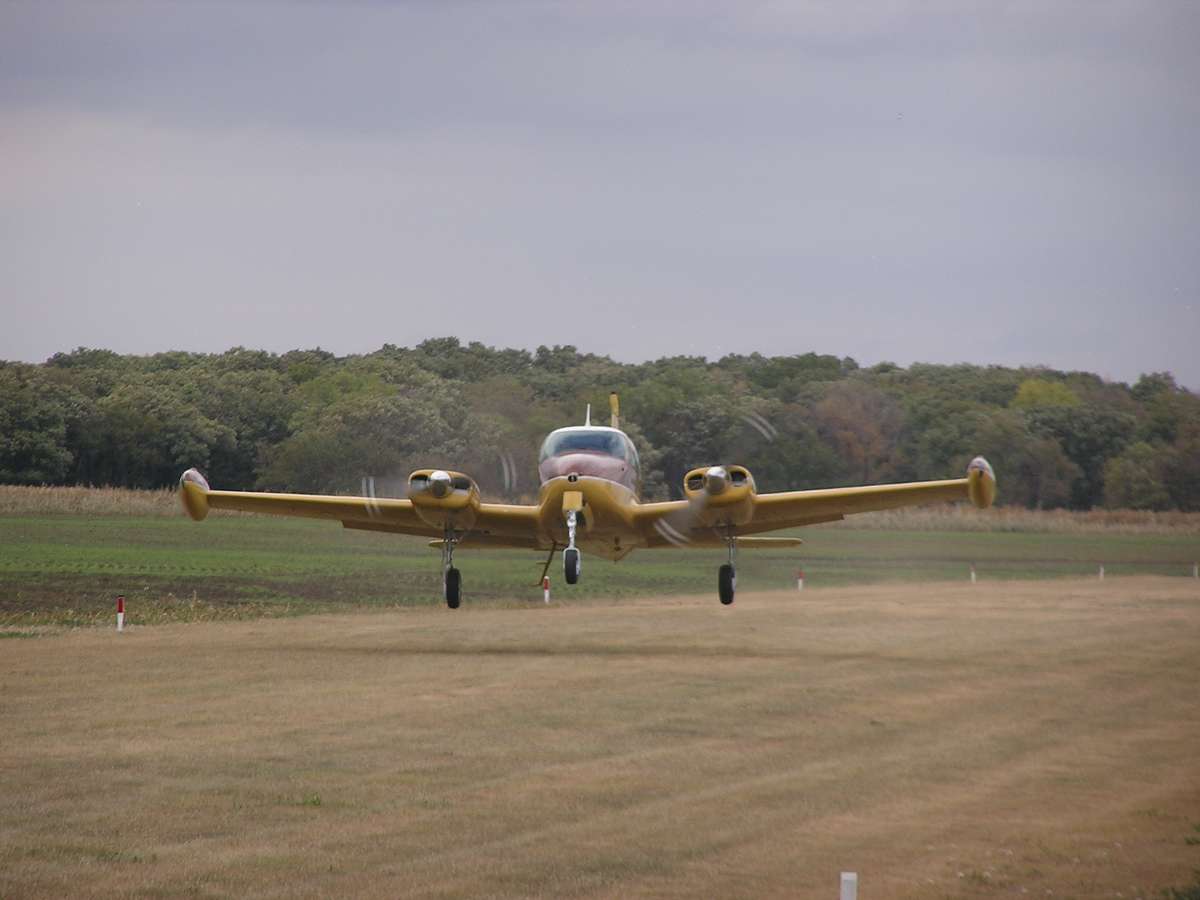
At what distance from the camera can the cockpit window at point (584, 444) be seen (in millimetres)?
29500

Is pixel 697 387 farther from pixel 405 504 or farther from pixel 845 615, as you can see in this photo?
pixel 405 504

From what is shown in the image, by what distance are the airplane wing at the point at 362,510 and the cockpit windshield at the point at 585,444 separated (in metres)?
1.31

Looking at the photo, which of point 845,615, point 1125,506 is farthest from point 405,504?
point 1125,506

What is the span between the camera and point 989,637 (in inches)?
1638

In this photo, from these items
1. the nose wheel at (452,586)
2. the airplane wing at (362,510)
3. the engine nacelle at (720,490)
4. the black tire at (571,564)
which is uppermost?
the engine nacelle at (720,490)

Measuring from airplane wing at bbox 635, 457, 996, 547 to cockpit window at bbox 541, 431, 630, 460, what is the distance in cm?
128

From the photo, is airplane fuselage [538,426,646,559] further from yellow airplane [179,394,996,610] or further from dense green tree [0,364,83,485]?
dense green tree [0,364,83,485]

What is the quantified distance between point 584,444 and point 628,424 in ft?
54.1

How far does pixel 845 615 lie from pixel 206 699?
24514 mm

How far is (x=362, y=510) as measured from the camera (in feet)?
104

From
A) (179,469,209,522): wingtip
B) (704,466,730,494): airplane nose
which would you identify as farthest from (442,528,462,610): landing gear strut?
(704,466,730,494): airplane nose

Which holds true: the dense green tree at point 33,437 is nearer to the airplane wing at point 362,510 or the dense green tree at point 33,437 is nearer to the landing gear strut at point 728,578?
the airplane wing at point 362,510

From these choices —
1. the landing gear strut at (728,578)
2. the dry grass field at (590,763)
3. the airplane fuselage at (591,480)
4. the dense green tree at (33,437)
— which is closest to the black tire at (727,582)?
the landing gear strut at (728,578)

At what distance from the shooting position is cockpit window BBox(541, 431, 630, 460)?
29.5 meters
